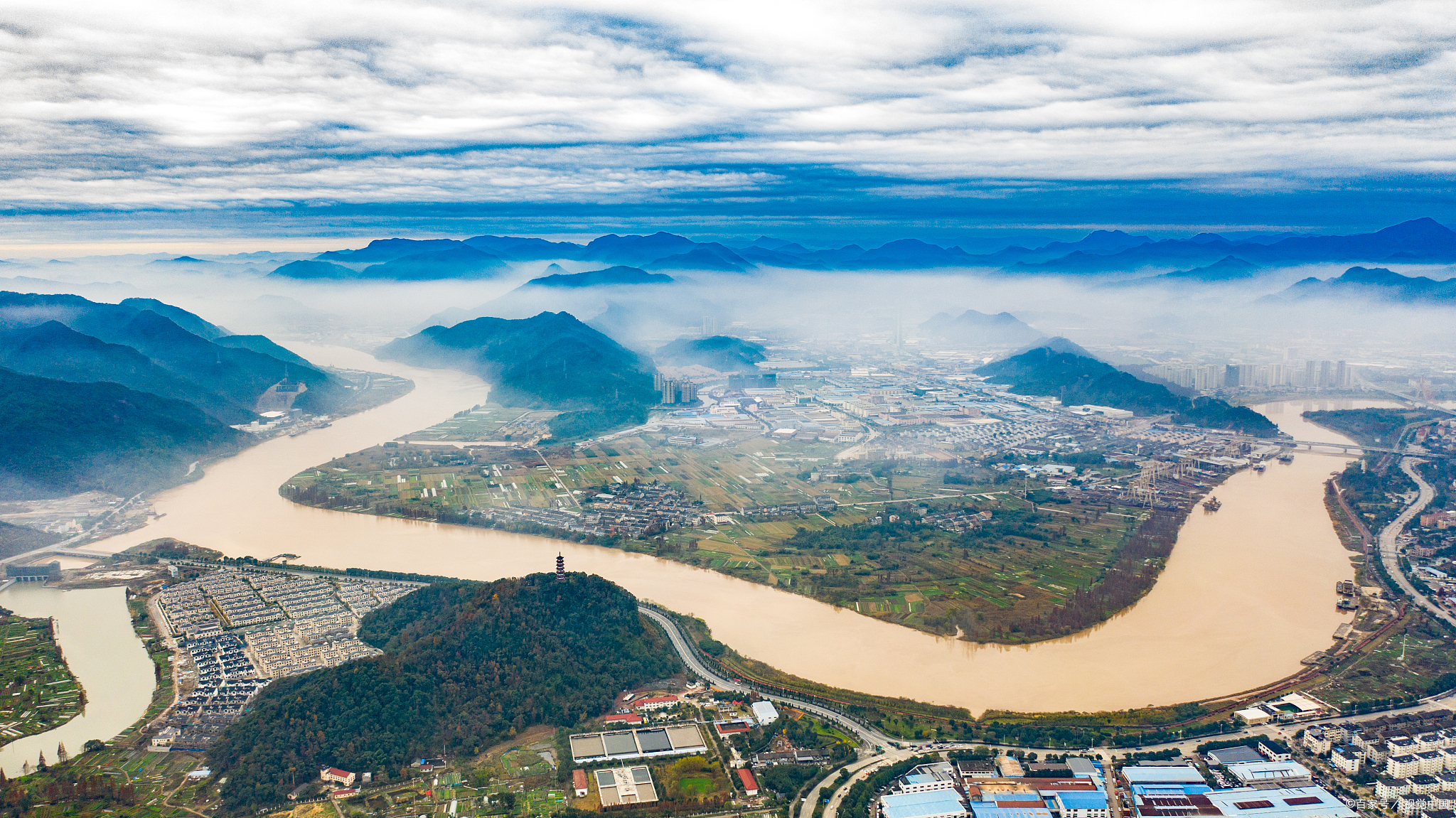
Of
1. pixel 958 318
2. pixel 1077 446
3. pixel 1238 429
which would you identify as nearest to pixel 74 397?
pixel 1077 446

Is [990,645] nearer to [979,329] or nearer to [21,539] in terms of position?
[21,539]

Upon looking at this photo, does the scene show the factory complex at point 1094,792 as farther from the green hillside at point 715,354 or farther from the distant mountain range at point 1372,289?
the distant mountain range at point 1372,289

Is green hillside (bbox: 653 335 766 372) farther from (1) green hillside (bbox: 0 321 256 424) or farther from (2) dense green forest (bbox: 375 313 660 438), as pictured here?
(1) green hillside (bbox: 0 321 256 424)

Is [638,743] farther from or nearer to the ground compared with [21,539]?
farther from the ground

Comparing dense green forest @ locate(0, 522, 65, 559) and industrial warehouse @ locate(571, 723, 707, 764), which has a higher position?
industrial warehouse @ locate(571, 723, 707, 764)

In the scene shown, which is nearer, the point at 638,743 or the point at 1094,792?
the point at 1094,792

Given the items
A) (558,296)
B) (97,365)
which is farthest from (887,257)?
(97,365)

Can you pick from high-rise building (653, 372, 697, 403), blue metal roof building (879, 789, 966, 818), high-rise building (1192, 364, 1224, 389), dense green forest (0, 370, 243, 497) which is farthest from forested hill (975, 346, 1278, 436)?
dense green forest (0, 370, 243, 497)
